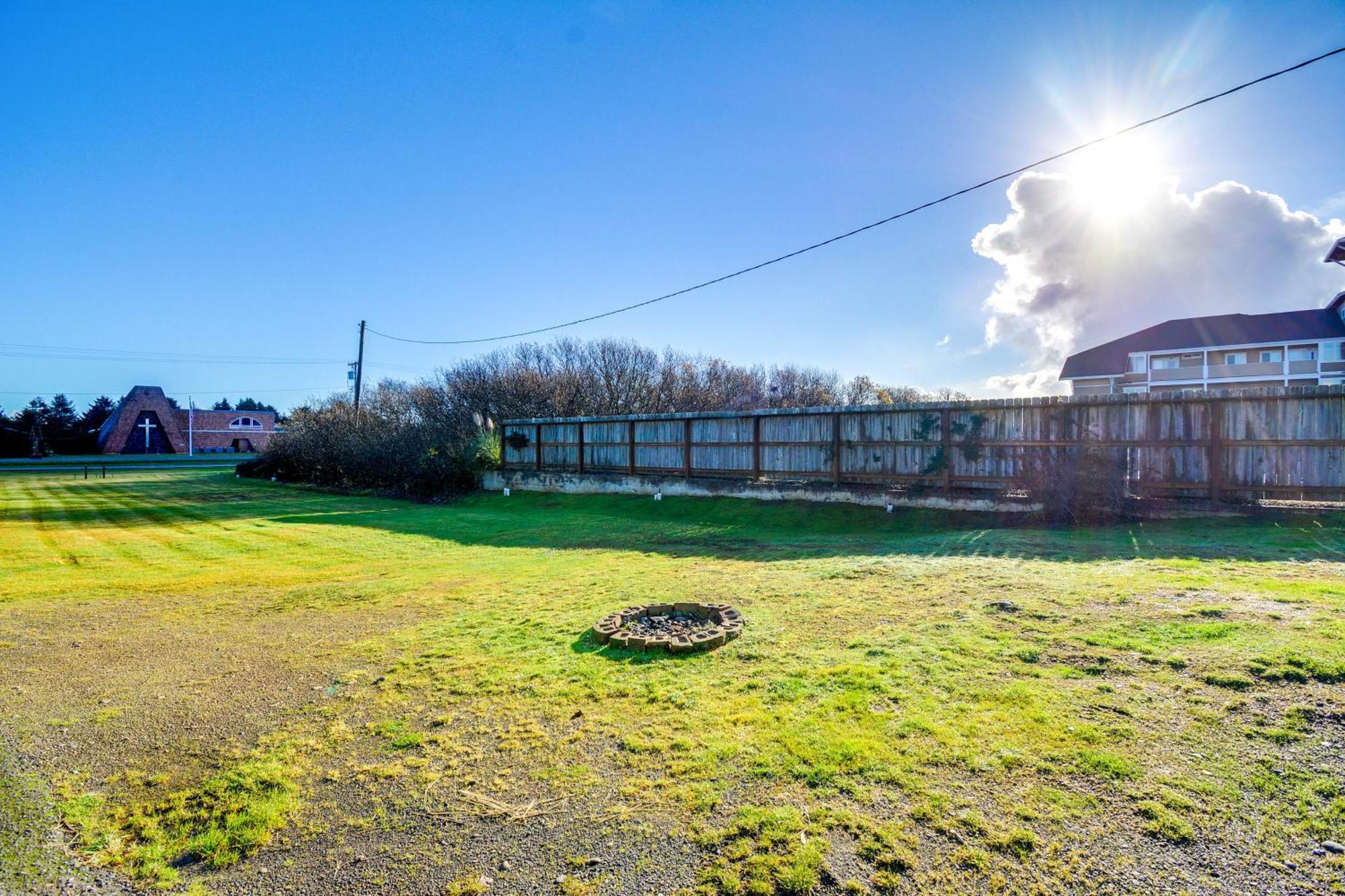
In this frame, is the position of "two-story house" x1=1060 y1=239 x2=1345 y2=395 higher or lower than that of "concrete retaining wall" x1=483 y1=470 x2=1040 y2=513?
higher

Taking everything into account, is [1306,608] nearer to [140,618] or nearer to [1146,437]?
[1146,437]

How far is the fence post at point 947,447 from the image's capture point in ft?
38.7

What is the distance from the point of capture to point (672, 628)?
16.4 feet

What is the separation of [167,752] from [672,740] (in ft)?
8.72

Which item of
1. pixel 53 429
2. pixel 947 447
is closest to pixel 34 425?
pixel 53 429

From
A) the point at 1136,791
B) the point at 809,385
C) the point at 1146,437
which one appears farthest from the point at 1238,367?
the point at 1136,791

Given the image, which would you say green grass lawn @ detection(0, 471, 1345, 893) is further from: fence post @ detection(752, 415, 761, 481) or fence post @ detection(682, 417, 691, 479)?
fence post @ detection(682, 417, 691, 479)

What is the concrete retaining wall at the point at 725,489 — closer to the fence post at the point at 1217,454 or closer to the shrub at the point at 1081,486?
the shrub at the point at 1081,486

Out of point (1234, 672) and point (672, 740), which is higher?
point (1234, 672)

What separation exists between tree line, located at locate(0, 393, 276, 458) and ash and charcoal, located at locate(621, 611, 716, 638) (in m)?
61.4

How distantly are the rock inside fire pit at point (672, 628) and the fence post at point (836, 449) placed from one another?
839cm

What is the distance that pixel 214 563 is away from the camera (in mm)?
9109

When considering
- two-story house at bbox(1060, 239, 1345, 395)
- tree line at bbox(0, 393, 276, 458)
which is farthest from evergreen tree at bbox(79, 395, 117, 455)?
two-story house at bbox(1060, 239, 1345, 395)

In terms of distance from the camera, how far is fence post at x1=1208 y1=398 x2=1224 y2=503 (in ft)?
31.6
